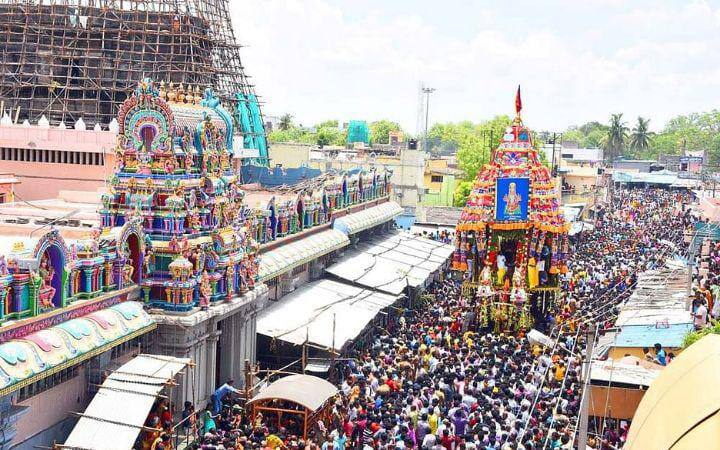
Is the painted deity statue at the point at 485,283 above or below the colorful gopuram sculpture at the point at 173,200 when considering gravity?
below

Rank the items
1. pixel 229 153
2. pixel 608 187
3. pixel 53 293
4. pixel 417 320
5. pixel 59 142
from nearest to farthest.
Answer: pixel 53 293
pixel 229 153
pixel 417 320
pixel 59 142
pixel 608 187

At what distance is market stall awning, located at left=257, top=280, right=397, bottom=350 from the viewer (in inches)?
878

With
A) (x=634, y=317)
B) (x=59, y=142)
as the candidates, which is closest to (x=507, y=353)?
(x=634, y=317)

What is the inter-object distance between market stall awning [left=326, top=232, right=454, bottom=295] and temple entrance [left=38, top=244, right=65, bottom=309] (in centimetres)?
1478

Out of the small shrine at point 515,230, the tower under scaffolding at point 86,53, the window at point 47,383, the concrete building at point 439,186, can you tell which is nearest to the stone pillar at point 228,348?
the window at point 47,383

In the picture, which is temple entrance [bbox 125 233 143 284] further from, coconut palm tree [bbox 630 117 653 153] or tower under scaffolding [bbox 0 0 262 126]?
coconut palm tree [bbox 630 117 653 153]

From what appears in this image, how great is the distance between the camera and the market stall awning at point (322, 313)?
22.3 metres

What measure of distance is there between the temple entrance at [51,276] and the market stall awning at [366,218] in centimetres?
1731

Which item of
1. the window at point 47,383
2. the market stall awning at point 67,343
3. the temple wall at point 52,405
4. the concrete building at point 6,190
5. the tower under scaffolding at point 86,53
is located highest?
the tower under scaffolding at point 86,53

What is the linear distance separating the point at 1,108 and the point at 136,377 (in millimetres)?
31281

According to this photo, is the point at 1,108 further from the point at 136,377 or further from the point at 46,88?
the point at 136,377

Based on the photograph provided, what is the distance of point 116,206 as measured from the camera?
19.3m

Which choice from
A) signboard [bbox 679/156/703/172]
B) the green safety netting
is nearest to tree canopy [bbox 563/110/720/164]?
signboard [bbox 679/156/703/172]

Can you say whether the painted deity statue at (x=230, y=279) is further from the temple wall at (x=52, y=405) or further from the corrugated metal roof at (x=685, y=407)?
the corrugated metal roof at (x=685, y=407)
